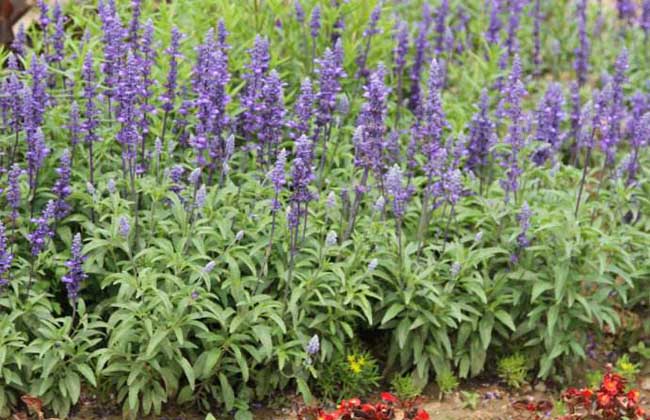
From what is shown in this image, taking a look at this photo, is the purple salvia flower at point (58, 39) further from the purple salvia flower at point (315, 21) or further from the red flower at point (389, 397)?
the red flower at point (389, 397)

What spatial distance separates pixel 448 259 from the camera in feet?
20.8

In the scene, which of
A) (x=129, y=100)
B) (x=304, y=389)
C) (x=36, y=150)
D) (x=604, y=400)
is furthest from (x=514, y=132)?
(x=36, y=150)

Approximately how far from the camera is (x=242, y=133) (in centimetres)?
727

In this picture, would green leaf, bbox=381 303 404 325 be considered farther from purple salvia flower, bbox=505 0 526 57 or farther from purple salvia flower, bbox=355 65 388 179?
purple salvia flower, bbox=505 0 526 57

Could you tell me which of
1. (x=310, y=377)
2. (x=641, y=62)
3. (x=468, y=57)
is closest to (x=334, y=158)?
(x=310, y=377)

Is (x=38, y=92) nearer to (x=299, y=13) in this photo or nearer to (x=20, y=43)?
(x=20, y=43)

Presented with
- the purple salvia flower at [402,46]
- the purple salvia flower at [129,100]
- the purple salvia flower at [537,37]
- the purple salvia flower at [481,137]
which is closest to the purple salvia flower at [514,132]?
the purple salvia flower at [481,137]

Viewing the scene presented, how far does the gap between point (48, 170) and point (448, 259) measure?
2569 millimetres

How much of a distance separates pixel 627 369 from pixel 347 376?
1850mm

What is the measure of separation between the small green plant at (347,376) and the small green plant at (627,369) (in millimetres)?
1619

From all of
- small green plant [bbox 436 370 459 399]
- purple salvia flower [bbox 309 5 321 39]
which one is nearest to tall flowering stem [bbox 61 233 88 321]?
small green plant [bbox 436 370 459 399]

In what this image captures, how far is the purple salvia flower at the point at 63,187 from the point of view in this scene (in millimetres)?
5824

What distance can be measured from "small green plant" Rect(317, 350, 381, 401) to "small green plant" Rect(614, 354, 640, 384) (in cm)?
162

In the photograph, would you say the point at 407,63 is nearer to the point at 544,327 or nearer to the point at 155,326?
the point at 544,327
